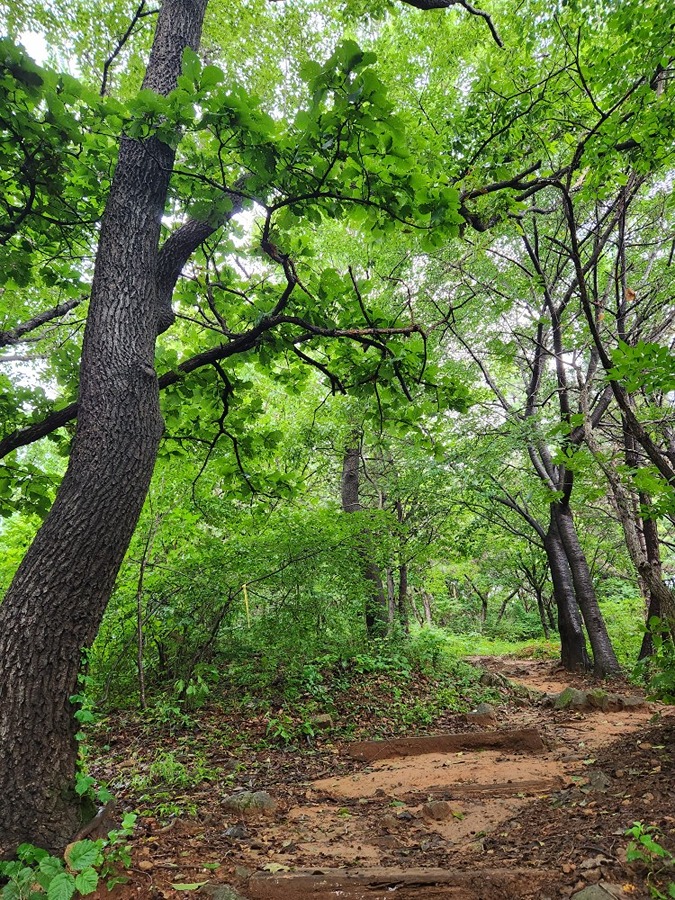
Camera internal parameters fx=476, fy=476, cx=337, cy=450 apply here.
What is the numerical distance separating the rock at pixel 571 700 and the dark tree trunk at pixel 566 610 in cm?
350

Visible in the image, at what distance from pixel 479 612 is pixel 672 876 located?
30017 millimetres

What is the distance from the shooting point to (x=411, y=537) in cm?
1137

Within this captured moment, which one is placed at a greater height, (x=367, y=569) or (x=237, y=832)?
(x=367, y=569)

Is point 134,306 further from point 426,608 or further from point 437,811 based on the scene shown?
point 426,608

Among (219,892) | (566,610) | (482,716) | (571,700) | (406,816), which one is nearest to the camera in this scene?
(219,892)

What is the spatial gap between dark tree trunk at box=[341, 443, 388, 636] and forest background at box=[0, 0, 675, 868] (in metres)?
0.09

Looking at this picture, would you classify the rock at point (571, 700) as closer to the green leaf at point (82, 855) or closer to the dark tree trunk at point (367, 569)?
the dark tree trunk at point (367, 569)

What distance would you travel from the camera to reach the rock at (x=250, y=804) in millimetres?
3912

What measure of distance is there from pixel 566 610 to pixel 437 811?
8440 mm

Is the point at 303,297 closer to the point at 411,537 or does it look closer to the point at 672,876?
the point at 672,876

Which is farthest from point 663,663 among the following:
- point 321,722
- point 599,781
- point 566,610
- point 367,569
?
point 566,610

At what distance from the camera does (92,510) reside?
2834mm

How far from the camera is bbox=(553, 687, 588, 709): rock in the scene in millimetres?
7465

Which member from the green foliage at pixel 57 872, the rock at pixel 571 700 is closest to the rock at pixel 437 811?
the green foliage at pixel 57 872
